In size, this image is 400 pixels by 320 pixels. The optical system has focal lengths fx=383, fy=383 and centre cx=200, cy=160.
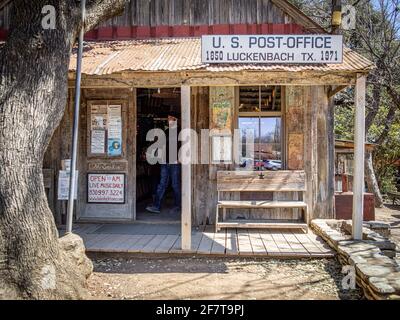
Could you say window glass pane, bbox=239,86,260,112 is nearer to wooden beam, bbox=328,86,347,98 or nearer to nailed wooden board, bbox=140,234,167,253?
wooden beam, bbox=328,86,347,98

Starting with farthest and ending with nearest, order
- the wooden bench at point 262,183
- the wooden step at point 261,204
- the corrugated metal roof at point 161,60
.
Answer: the wooden bench at point 262,183
the wooden step at point 261,204
the corrugated metal roof at point 161,60

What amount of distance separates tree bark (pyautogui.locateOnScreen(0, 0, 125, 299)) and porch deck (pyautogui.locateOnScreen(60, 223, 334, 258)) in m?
1.52

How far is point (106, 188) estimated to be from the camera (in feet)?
25.0

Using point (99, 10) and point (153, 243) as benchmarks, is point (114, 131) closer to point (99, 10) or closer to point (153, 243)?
point (153, 243)

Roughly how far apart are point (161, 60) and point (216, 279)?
11.0 ft

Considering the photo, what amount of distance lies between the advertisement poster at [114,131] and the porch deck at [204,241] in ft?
4.81

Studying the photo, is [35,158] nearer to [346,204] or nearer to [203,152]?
[203,152]

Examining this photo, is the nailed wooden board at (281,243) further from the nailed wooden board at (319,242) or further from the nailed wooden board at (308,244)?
the nailed wooden board at (319,242)

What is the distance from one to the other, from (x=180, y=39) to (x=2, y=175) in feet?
16.0

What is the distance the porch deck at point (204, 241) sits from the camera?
5.73m

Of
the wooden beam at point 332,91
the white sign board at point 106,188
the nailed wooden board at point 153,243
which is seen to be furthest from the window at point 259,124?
the white sign board at point 106,188

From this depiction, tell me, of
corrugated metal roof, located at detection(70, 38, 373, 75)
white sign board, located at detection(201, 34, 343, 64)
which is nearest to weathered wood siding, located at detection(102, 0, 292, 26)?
corrugated metal roof, located at detection(70, 38, 373, 75)

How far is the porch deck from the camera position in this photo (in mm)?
5727
